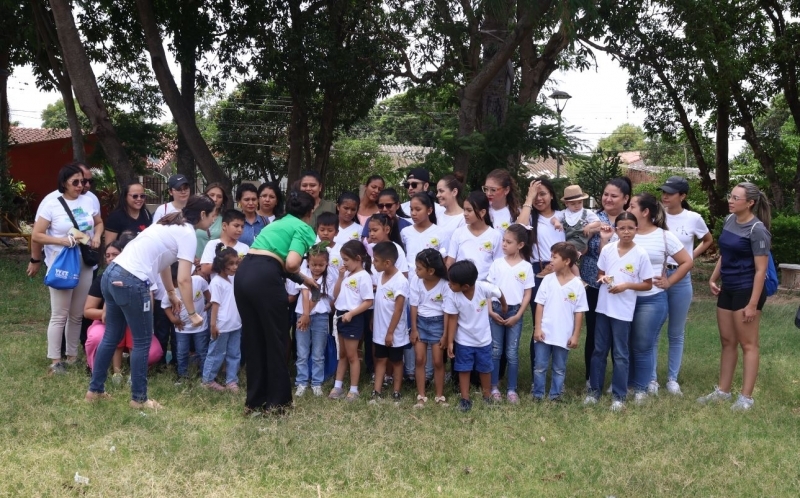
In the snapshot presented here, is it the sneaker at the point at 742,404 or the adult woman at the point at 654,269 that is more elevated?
the adult woman at the point at 654,269

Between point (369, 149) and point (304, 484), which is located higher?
point (369, 149)

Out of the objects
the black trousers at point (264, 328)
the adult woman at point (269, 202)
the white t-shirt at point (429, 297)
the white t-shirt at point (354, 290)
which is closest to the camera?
the black trousers at point (264, 328)

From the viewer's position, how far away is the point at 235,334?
6.56 m

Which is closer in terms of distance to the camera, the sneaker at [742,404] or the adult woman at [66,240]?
the sneaker at [742,404]

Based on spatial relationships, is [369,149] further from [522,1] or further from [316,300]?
[316,300]

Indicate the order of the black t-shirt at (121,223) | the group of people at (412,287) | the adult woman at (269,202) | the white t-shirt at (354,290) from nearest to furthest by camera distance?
the group of people at (412,287) < the white t-shirt at (354,290) < the black t-shirt at (121,223) < the adult woman at (269,202)

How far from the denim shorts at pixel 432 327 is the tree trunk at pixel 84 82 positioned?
21.0ft

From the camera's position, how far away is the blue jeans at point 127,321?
5461 millimetres

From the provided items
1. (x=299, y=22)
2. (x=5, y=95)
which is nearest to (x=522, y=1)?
(x=299, y=22)

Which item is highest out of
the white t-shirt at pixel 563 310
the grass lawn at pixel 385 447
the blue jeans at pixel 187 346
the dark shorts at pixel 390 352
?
the white t-shirt at pixel 563 310

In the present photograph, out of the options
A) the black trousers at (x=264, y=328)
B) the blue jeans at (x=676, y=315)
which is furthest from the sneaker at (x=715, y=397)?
the black trousers at (x=264, y=328)

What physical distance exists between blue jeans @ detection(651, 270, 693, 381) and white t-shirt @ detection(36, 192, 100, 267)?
192 inches

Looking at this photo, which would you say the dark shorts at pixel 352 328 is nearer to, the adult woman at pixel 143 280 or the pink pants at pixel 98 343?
the adult woman at pixel 143 280

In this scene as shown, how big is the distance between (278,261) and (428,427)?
5.01 ft
